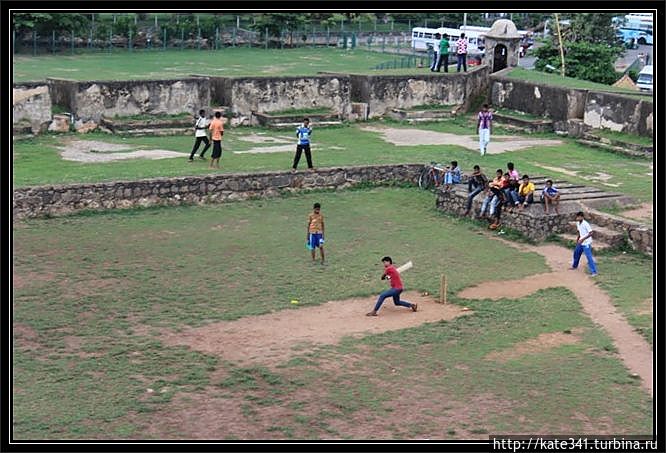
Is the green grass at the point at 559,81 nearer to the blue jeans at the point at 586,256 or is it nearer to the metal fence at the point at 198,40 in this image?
the blue jeans at the point at 586,256

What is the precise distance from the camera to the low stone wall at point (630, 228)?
1816 cm

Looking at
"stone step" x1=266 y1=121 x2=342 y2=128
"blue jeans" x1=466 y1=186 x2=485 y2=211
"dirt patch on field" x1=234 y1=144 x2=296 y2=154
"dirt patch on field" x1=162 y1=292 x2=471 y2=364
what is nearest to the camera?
"dirt patch on field" x1=162 y1=292 x2=471 y2=364

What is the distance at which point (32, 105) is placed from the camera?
25.0 metres

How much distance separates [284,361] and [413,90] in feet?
57.4

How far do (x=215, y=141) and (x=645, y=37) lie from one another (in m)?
32.3

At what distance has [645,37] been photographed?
49.7 meters

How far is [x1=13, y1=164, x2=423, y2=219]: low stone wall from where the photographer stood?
19766 mm

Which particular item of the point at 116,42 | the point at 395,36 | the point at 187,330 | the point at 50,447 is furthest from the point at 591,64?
the point at 50,447

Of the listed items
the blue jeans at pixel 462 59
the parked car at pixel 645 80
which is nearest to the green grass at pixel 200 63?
the blue jeans at pixel 462 59

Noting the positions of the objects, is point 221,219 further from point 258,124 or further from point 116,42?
point 116,42

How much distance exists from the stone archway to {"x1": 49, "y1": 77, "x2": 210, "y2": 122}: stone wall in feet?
29.7

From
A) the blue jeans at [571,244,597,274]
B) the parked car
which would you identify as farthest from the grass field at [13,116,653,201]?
the parked car

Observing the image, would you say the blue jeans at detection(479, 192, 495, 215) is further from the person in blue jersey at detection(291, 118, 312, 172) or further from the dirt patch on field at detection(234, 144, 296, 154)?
the dirt patch on field at detection(234, 144, 296, 154)

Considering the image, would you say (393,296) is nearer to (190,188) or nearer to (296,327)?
(296,327)
